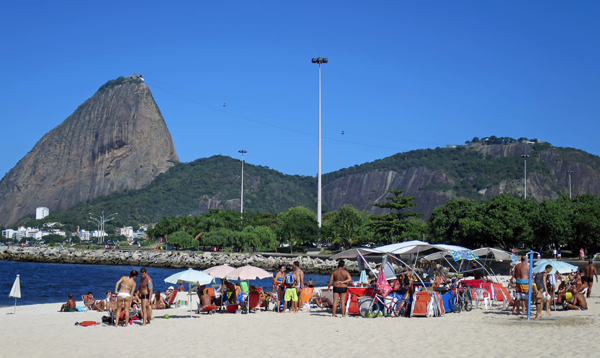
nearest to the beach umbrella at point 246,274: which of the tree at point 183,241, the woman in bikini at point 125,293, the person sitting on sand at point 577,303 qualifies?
the woman in bikini at point 125,293

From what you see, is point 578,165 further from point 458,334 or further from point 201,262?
point 458,334

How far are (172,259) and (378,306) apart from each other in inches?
1961

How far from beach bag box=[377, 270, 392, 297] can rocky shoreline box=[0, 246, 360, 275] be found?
31086 millimetres

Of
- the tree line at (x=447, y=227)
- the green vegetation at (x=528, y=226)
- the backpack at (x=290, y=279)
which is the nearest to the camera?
the backpack at (x=290, y=279)

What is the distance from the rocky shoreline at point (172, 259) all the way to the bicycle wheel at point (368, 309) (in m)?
31.1

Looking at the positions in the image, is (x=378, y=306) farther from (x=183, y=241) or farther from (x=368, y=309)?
(x=183, y=241)

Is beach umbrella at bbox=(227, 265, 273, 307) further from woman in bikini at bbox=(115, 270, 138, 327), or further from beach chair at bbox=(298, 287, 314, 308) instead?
woman in bikini at bbox=(115, 270, 138, 327)

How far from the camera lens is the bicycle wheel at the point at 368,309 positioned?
46.8ft

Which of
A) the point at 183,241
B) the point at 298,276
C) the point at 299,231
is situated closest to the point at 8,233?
the point at 183,241

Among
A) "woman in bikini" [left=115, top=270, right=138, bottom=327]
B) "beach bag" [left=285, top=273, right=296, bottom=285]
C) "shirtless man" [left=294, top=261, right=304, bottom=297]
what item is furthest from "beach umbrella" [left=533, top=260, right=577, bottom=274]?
"woman in bikini" [left=115, top=270, right=138, bottom=327]

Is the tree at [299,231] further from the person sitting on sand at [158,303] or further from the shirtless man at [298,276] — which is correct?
the shirtless man at [298,276]

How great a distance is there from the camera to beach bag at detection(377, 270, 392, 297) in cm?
1423

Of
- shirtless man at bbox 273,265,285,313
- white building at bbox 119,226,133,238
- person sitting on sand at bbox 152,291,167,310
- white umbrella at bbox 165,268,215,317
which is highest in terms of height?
white building at bbox 119,226,133,238

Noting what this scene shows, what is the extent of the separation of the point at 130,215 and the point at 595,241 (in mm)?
165794
